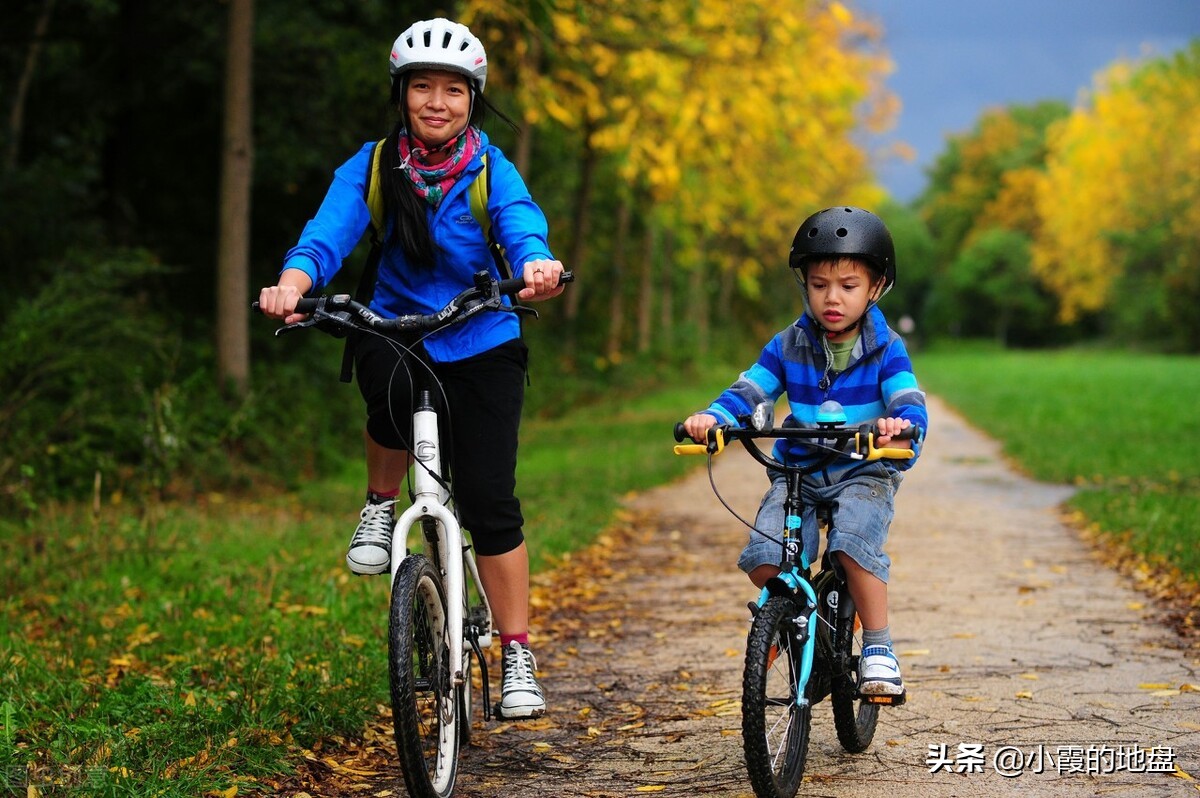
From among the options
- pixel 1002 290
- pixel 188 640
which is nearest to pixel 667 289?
pixel 188 640

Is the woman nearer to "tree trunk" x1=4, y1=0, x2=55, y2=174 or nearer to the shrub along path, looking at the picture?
the shrub along path

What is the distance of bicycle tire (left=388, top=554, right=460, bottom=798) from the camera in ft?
12.3

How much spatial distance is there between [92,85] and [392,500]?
12247mm

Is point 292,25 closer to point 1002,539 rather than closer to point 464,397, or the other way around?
point 1002,539

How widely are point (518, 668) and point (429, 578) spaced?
516 mm

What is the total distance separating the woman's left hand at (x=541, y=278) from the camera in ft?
12.8

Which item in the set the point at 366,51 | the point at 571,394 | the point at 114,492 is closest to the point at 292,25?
the point at 366,51

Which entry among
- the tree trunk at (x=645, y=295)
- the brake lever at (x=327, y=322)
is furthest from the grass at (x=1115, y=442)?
the tree trunk at (x=645, y=295)

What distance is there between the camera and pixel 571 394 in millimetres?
23219

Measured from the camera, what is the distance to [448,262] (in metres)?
4.34

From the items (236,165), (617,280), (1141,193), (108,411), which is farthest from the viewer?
(1141,193)

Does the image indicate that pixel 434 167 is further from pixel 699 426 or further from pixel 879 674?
pixel 879 674

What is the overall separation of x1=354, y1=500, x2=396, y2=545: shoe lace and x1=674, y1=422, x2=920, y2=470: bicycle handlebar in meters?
1.01

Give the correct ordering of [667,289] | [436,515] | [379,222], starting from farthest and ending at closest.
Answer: [667,289] → [379,222] → [436,515]
